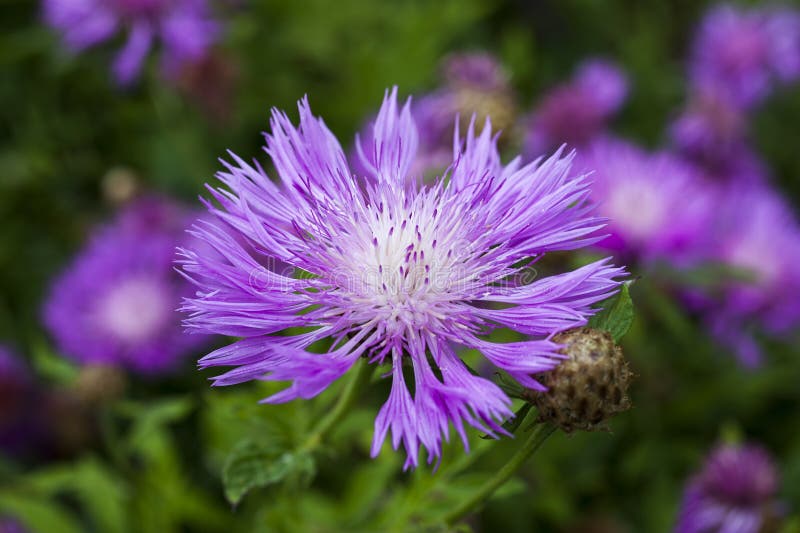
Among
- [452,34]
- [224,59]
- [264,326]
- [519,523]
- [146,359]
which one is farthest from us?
[452,34]

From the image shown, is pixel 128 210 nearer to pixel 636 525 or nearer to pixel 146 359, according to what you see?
pixel 146 359

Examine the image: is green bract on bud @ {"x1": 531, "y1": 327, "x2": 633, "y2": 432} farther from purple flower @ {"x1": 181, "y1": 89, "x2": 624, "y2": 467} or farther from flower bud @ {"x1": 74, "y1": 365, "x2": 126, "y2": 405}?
flower bud @ {"x1": 74, "y1": 365, "x2": 126, "y2": 405}

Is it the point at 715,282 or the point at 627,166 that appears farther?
the point at 627,166

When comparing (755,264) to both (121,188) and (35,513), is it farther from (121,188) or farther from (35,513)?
(35,513)

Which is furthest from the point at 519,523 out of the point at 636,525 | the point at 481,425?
the point at 481,425

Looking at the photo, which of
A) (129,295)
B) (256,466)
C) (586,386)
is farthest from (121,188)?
(586,386)

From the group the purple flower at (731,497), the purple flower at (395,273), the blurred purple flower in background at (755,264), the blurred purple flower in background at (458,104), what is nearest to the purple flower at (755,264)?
the blurred purple flower in background at (755,264)

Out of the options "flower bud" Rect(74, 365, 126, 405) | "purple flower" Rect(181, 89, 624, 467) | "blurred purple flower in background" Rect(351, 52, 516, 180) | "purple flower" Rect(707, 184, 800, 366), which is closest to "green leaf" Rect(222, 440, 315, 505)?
"purple flower" Rect(181, 89, 624, 467)
